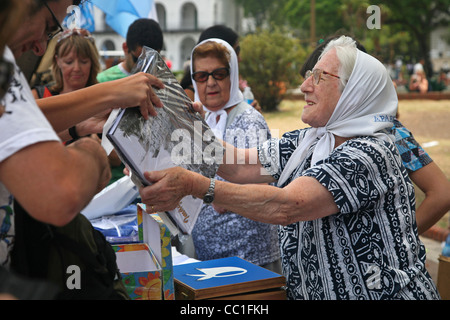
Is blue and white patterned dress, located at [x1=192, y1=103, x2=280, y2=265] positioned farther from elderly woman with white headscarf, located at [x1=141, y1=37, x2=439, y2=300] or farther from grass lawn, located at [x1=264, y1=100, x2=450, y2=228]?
grass lawn, located at [x1=264, y1=100, x2=450, y2=228]

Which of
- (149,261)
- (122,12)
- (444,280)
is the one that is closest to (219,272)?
(149,261)

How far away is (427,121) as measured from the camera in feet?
55.2

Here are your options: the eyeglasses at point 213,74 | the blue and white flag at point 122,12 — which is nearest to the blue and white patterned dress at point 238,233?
the eyeglasses at point 213,74

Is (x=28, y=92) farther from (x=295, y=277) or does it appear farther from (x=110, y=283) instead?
(x=295, y=277)

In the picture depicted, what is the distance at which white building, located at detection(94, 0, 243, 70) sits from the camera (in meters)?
61.1

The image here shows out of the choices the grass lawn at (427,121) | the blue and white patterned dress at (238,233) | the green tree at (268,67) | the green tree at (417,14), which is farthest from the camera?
the green tree at (417,14)

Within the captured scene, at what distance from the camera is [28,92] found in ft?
4.50

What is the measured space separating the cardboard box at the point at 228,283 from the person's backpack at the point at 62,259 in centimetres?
75

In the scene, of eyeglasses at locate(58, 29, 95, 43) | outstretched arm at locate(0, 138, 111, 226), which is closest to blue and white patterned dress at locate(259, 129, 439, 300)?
outstretched arm at locate(0, 138, 111, 226)

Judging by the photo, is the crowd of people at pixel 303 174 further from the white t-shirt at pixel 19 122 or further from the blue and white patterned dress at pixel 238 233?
the blue and white patterned dress at pixel 238 233

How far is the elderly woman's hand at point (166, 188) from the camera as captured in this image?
6.88ft

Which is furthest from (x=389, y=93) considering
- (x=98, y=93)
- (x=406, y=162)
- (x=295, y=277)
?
(x=98, y=93)

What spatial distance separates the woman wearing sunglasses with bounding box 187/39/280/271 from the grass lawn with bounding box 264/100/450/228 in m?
3.98

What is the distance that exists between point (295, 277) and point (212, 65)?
180 centimetres
